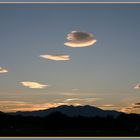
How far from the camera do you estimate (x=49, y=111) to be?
626cm

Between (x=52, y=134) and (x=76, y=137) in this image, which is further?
(x=52, y=134)

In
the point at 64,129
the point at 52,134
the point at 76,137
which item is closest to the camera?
the point at 76,137

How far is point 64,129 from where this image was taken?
20.0 feet

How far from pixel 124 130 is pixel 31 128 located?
1464mm

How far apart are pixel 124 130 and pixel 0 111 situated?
1980 millimetres

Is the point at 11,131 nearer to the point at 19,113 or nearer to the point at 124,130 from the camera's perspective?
the point at 19,113

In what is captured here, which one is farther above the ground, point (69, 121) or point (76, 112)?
point (76, 112)

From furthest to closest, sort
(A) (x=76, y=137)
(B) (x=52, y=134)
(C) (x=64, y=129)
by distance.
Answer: (C) (x=64, y=129) < (B) (x=52, y=134) < (A) (x=76, y=137)

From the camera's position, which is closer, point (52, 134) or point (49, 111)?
point (52, 134)

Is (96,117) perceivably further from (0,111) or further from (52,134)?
(0,111)
